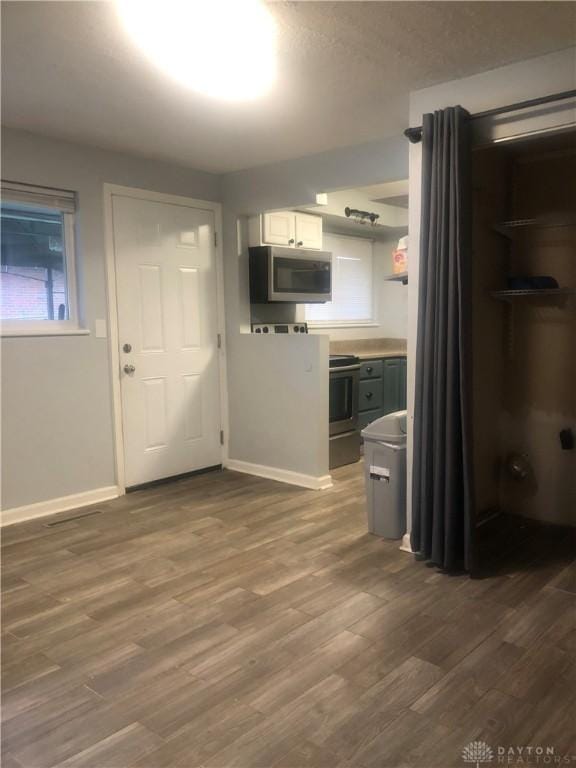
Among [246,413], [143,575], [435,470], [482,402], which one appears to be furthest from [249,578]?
[246,413]

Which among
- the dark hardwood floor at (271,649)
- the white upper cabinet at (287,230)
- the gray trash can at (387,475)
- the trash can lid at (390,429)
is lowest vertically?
the dark hardwood floor at (271,649)

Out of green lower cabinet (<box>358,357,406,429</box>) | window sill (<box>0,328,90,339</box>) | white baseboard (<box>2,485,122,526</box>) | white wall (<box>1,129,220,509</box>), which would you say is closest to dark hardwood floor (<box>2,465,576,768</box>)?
white baseboard (<box>2,485,122,526</box>)

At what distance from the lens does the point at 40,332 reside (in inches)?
146

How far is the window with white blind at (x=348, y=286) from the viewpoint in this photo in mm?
6207

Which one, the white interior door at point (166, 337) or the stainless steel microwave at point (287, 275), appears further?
the stainless steel microwave at point (287, 275)

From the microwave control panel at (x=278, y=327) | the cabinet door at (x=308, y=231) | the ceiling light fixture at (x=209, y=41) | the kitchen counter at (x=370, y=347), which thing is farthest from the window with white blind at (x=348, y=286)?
the ceiling light fixture at (x=209, y=41)

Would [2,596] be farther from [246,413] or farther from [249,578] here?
[246,413]

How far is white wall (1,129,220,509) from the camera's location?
3.60m

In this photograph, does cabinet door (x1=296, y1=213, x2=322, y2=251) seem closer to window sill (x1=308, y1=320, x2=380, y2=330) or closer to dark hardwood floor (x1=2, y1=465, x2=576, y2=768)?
window sill (x1=308, y1=320, x2=380, y2=330)

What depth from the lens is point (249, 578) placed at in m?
2.88

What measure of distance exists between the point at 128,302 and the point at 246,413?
1.30 metres

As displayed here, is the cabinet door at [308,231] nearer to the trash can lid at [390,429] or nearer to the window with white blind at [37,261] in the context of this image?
the window with white blind at [37,261]

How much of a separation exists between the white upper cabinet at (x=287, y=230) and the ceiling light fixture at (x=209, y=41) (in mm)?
1852

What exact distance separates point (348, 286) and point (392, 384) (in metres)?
1.24
